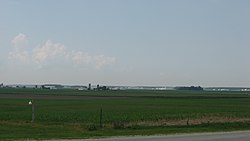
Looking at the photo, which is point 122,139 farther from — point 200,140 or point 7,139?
point 7,139

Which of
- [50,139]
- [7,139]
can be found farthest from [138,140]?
[7,139]

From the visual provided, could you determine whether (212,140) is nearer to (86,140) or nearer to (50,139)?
(86,140)

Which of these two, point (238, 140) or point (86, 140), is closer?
point (86, 140)

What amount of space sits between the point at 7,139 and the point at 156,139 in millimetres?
6167

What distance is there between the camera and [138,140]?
68.4ft

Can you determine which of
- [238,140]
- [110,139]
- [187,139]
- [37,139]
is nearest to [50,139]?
[37,139]

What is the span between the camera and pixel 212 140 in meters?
21.5

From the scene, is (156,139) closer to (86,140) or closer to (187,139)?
(187,139)

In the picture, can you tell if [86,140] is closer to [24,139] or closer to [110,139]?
[110,139]

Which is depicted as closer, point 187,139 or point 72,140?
point 72,140

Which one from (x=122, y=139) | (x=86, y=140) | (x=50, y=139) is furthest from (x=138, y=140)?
(x=50, y=139)

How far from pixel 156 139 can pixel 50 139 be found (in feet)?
14.5

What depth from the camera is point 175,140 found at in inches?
830

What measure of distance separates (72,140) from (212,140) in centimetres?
595
